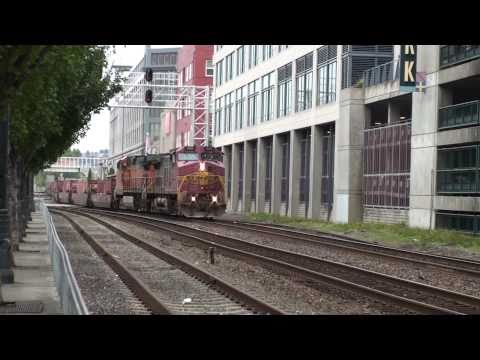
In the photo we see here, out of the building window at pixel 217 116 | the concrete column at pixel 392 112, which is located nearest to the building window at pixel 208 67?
the building window at pixel 217 116

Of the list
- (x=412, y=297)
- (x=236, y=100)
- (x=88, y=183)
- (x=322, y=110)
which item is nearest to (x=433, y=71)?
(x=322, y=110)

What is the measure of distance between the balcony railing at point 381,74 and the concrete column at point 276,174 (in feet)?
46.5

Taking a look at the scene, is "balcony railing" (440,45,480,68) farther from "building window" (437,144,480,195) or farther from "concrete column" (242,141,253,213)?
"concrete column" (242,141,253,213)

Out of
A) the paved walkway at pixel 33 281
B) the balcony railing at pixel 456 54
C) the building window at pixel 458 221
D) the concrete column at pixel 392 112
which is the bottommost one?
the paved walkway at pixel 33 281

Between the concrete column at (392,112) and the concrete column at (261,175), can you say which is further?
the concrete column at (261,175)

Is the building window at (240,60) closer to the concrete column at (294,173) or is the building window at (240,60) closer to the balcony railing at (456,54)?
the concrete column at (294,173)

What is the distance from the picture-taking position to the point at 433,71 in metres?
33.5

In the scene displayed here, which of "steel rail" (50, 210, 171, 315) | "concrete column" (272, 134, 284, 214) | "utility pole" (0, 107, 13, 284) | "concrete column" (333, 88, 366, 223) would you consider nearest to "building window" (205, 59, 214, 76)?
"concrete column" (272, 134, 284, 214)

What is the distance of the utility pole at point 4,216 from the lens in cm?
1567

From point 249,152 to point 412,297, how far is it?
47511 mm

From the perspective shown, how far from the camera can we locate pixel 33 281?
1609 cm

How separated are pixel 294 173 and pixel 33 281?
35511 millimetres

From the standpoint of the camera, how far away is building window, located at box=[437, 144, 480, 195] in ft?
101
